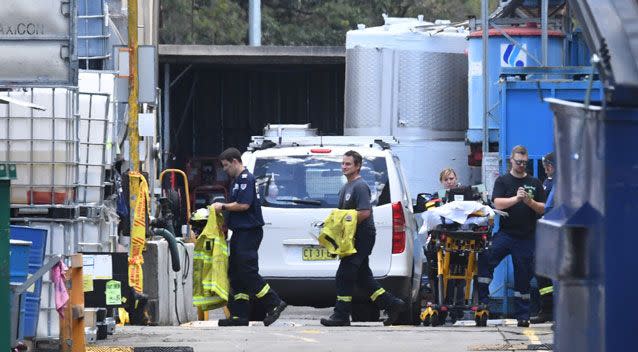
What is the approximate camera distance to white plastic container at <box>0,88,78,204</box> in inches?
462

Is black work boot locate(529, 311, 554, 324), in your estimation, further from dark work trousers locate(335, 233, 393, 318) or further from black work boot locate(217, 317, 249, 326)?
black work boot locate(217, 317, 249, 326)

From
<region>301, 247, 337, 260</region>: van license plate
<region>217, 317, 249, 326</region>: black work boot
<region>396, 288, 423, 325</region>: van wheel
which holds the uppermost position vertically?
<region>301, 247, 337, 260</region>: van license plate

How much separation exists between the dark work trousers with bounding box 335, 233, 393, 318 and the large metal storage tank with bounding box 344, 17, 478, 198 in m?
8.67

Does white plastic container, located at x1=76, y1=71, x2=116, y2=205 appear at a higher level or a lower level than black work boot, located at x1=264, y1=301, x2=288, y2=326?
higher

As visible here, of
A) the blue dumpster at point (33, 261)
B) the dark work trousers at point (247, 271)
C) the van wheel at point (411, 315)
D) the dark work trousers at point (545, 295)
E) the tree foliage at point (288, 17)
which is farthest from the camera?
the tree foliage at point (288, 17)

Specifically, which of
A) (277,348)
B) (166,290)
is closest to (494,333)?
(277,348)

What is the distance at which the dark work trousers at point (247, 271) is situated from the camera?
14.8 m

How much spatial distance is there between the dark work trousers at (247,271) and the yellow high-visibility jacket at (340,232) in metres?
0.65

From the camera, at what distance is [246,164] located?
16.1 m

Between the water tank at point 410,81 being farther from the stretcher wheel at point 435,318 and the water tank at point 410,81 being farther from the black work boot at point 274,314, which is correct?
the black work boot at point 274,314

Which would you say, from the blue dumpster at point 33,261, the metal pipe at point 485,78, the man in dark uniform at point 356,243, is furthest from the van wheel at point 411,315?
the blue dumpster at point 33,261

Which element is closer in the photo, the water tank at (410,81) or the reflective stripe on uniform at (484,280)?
the reflective stripe on uniform at (484,280)

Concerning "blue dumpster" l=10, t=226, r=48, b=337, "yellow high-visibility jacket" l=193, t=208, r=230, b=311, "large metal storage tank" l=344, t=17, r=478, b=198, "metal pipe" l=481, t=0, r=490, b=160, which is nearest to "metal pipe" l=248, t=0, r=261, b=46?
"large metal storage tank" l=344, t=17, r=478, b=198

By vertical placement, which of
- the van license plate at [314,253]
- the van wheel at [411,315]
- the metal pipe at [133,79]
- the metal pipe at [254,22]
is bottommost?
the van wheel at [411,315]
